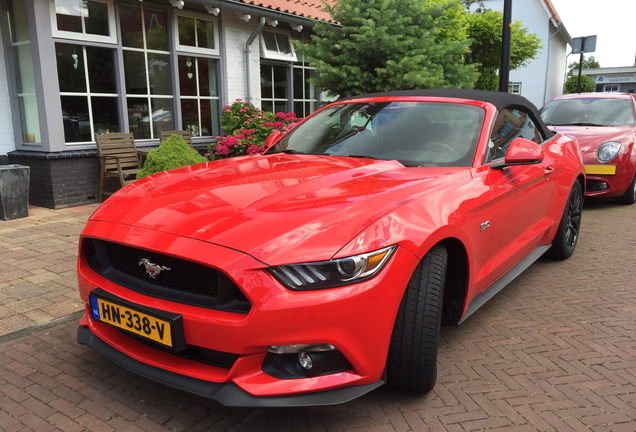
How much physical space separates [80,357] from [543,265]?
391 centimetres

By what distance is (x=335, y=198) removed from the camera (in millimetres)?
2338

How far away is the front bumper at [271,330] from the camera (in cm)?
191

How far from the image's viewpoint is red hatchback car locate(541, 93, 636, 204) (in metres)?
7.07

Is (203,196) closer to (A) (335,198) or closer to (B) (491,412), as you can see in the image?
(A) (335,198)

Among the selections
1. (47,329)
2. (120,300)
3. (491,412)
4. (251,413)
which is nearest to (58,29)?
(47,329)

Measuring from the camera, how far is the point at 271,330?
6.26ft

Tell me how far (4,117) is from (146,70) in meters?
2.20

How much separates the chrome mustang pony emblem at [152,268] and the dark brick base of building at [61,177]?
5591 mm

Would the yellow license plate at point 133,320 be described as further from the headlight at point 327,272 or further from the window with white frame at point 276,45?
the window with white frame at point 276,45

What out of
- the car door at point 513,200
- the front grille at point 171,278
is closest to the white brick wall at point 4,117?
the front grille at point 171,278

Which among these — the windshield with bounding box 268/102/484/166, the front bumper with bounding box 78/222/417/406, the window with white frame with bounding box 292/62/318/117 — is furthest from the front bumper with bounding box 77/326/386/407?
the window with white frame with bounding box 292/62/318/117

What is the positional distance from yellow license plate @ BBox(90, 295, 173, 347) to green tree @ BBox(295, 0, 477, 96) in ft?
20.4

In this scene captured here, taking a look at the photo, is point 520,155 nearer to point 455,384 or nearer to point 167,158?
point 455,384

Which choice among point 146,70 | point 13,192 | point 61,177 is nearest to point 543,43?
point 146,70
